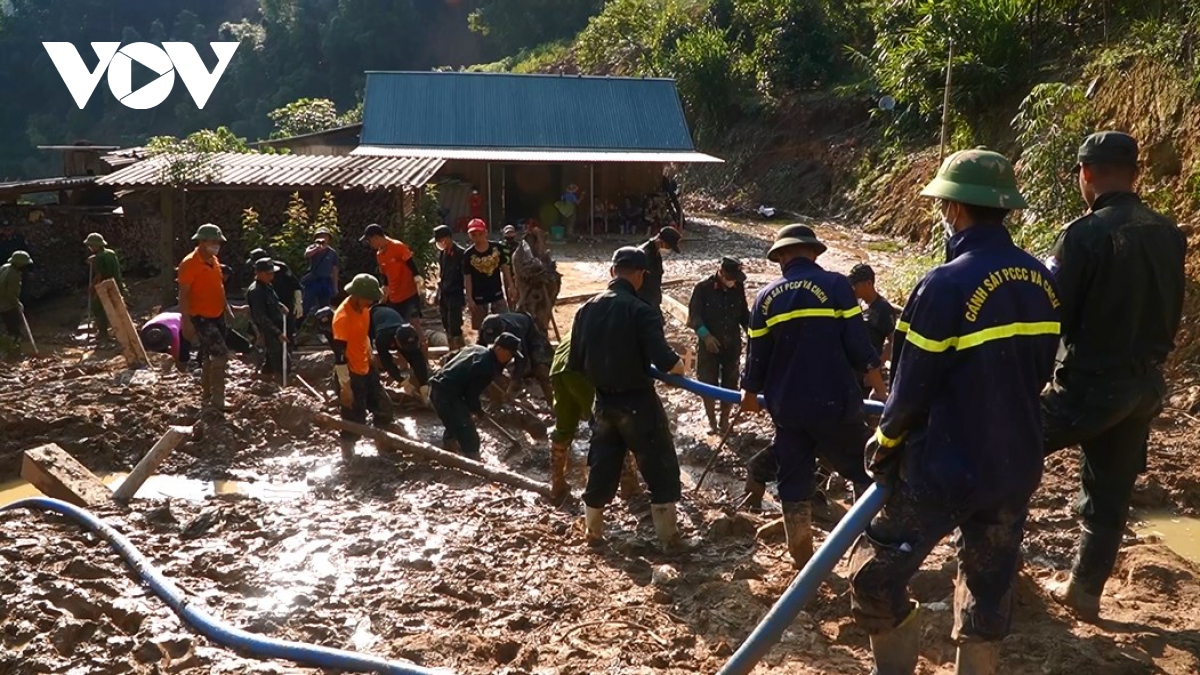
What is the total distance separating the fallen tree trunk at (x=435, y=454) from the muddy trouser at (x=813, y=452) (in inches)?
88.1

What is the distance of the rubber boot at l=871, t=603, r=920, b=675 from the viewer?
3678mm

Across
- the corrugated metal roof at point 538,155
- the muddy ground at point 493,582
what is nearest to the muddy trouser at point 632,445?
the muddy ground at point 493,582

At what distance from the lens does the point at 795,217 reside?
88.3 ft

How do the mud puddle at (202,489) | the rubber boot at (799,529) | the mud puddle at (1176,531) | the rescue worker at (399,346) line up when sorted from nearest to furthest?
the rubber boot at (799,529) → the mud puddle at (1176,531) → the mud puddle at (202,489) → the rescue worker at (399,346)

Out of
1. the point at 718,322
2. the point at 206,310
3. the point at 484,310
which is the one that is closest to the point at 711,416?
the point at 718,322

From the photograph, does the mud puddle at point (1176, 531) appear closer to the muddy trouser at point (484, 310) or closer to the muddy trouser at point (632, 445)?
the muddy trouser at point (632, 445)

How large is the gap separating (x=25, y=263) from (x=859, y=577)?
518 inches

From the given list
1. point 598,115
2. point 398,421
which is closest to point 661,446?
point 398,421

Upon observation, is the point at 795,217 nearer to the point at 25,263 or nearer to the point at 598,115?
the point at 598,115

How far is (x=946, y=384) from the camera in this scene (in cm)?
341

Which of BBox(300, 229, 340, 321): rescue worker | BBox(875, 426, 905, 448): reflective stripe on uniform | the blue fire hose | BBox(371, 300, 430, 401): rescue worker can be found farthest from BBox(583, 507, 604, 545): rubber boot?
BBox(300, 229, 340, 321): rescue worker

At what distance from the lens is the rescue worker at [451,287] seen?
1102cm

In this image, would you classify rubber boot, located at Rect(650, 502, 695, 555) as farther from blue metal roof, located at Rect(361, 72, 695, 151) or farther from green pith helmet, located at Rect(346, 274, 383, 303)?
blue metal roof, located at Rect(361, 72, 695, 151)

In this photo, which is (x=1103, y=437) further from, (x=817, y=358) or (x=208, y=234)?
(x=208, y=234)
